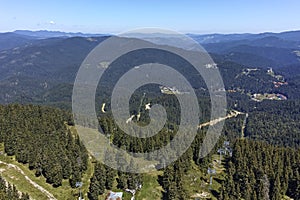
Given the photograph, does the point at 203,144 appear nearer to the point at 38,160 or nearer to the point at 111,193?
the point at 111,193

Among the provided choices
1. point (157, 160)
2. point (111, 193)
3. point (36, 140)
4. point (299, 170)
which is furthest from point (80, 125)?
point (299, 170)

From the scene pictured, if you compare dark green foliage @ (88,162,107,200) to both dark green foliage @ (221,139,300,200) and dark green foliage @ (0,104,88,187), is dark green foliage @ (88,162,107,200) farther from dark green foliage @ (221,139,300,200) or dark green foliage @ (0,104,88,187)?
dark green foliage @ (221,139,300,200)

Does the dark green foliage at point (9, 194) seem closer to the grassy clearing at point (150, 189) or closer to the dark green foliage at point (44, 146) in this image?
the dark green foliage at point (44, 146)

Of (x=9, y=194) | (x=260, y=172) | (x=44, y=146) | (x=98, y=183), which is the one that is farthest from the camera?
(x=260, y=172)

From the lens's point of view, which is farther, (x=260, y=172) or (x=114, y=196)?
(x=260, y=172)

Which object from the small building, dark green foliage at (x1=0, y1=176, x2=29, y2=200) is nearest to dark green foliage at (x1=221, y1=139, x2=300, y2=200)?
the small building

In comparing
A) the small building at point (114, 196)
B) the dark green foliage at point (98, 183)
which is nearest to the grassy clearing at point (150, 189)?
the small building at point (114, 196)

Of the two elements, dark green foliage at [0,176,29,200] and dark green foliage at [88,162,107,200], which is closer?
dark green foliage at [0,176,29,200]

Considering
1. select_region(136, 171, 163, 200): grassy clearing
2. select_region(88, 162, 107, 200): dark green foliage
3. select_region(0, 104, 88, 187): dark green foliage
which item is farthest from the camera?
select_region(0, 104, 88, 187): dark green foliage

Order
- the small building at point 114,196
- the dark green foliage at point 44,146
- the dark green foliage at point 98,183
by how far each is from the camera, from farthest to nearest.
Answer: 1. the dark green foliage at point 44,146
2. the small building at point 114,196
3. the dark green foliage at point 98,183

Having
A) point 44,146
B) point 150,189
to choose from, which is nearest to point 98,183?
point 150,189

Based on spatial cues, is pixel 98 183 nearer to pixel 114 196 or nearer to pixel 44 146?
pixel 114 196
